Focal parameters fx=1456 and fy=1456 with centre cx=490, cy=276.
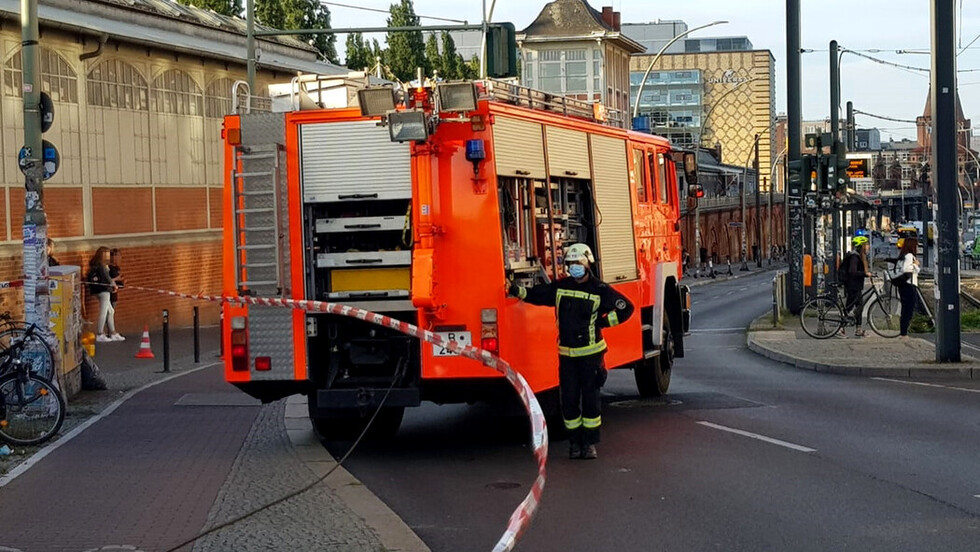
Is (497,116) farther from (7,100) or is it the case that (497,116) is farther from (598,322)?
(7,100)

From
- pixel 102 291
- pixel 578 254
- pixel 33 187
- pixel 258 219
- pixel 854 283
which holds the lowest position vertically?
pixel 854 283

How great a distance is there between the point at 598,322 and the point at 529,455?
135 cm

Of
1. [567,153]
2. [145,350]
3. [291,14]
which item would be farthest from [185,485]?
[291,14]

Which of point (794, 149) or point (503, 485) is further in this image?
point (794, 149)

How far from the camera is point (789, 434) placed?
13117 mm

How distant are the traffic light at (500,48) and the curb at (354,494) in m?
9.29

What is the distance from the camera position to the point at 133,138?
99.9 feet

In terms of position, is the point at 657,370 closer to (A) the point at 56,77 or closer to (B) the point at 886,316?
(B) the point at 886,316

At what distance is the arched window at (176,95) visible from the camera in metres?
Result: 31.5

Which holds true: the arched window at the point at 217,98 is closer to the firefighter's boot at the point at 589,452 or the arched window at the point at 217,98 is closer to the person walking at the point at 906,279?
the person walking at the point at 906,279

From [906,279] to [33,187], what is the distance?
15.7 metres

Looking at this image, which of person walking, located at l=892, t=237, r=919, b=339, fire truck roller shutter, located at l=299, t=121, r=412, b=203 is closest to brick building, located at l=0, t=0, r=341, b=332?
fire truck roller shutter, located at l=299, t=121, r=412, b=203

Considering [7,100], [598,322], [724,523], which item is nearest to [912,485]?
[724,523]

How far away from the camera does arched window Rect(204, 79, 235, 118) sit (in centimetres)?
3378
